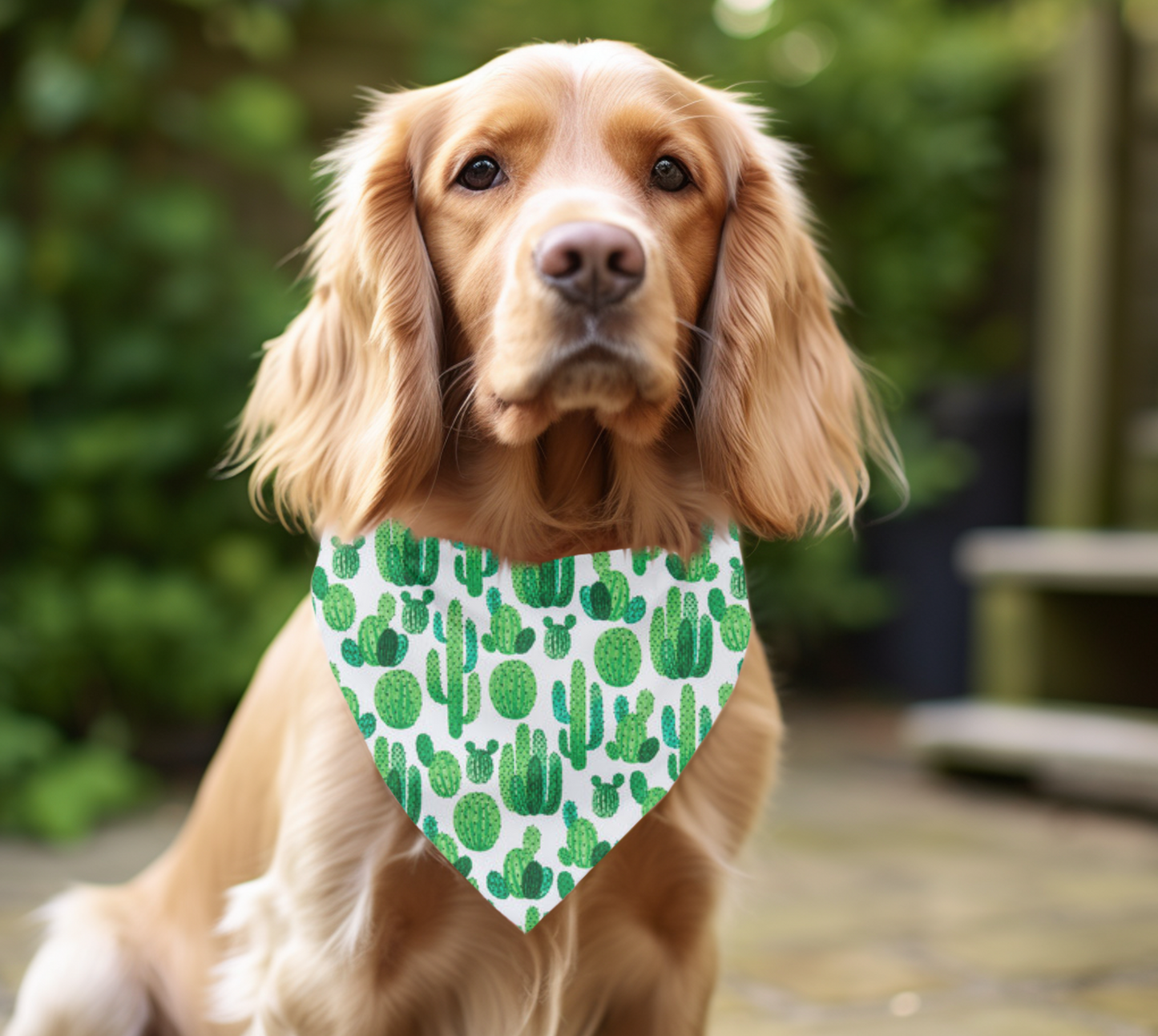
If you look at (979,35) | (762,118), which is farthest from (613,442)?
(979,35)

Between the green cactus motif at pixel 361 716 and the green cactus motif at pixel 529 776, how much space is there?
194 mm

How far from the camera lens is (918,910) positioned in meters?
2.97

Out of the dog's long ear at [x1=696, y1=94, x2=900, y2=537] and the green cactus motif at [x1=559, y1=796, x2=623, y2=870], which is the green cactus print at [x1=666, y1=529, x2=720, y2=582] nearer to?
the dog's long ear at [x1=696, y1=94, x2=900, y2=537]

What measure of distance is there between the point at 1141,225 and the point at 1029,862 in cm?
289

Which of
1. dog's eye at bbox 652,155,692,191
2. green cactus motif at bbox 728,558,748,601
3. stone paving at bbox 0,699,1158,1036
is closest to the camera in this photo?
dog's eye at bbox 652,155,692,191

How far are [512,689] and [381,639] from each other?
0.19m

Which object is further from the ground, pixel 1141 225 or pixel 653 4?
pixel 653 4

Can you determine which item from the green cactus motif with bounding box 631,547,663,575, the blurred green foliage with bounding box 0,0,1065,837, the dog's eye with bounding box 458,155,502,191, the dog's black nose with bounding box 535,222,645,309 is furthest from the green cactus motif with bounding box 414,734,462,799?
the blurred green foliage with bounding box 0,0,1065,837

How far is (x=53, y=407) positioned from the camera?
12.5ft

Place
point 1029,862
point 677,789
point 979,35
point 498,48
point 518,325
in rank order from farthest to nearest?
1. point 979,35
2. point 498,48
3. point 1029,862
4. point 677,789
5. point 518,325

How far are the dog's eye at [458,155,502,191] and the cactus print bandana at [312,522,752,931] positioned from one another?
466 millimetres

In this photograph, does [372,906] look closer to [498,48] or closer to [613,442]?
[613,442]

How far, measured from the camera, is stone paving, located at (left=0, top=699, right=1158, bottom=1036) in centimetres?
235

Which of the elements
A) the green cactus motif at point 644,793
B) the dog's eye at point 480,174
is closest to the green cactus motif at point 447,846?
the green cactus motif at point 644,793
